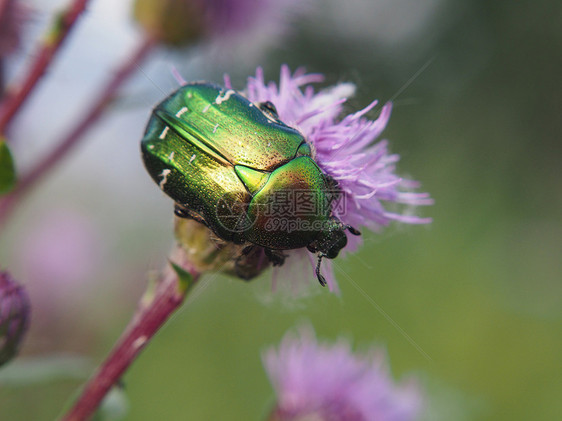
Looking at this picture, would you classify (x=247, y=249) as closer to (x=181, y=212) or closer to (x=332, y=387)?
(x=181, y=212)

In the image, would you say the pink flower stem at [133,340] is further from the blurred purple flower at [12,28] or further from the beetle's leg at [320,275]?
the blurred purple flower at [12,28]

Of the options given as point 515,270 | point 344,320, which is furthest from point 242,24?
point 515,270

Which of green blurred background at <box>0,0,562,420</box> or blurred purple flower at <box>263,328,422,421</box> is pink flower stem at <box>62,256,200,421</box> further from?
blurred purple flower at <box>263,328,422,421</box>

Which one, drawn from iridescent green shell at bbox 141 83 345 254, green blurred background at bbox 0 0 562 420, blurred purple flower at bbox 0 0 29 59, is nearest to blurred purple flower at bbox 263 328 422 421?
green blurred background at bbox 0 0 562 420

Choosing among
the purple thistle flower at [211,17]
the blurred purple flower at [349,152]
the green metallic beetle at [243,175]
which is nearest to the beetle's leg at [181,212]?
the green metallic beetle at [243,175]

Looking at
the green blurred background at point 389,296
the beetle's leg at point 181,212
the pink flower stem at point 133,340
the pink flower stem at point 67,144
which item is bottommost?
the green blurred background at point 389,296

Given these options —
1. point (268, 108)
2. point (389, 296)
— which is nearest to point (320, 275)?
point (268, 108)

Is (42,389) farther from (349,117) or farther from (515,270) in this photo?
(515,270)
